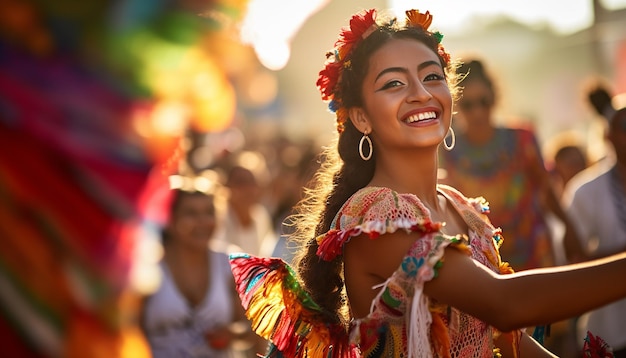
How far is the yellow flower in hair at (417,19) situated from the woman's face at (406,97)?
0.36 ft

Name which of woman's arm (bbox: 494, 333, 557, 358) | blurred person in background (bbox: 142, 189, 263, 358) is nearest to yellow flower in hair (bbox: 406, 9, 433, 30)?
woman's arm (bbox: 494, 333, 557, 358)

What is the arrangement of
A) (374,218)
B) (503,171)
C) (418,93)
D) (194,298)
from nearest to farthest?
1. (374,218)
2. (418,93)
3. (194,298)
4. (503,171)

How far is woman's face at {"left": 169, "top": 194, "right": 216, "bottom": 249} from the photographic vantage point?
6094mm

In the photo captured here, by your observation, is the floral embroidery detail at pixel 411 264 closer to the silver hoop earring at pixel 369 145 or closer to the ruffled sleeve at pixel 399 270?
the ruffled sleeve at pixel 399 270

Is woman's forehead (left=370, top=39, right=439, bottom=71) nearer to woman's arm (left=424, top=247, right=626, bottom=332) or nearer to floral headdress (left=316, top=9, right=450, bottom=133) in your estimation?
floral headdress (left=316, top=9, right=450, bottom=133)

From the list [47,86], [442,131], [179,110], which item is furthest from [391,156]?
[179,110]

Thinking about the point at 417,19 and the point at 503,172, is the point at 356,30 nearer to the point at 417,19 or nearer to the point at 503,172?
the point at 417,19

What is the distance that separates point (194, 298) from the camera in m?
6.01

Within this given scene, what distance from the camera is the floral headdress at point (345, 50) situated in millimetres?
3191

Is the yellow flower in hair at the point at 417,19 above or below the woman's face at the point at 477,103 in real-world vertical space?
below

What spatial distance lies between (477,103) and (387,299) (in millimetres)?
3793

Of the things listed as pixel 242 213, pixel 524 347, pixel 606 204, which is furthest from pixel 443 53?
pixel 242 213

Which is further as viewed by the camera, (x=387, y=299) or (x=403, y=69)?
(x=403, y=69)

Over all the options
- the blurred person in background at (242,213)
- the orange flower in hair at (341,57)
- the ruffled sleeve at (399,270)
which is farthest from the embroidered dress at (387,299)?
the blurred person in background at (242,213)
